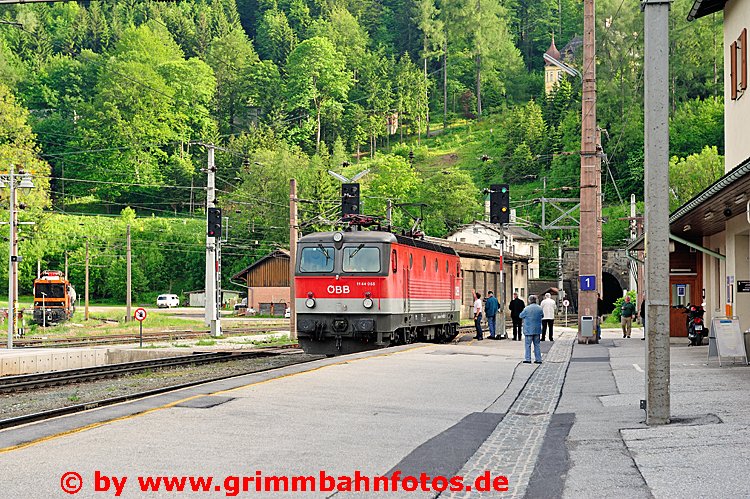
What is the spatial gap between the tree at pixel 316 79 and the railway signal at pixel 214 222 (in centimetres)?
10270

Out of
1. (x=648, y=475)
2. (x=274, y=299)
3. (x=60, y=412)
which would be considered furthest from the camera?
(x=274, y=299)

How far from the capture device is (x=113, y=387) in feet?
65.6

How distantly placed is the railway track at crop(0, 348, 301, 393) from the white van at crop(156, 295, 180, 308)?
209 feet

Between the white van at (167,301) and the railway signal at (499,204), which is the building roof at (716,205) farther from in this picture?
the white van at (167,301)

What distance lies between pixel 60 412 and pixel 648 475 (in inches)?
310

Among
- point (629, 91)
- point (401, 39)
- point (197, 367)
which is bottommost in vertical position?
point (197, 367)

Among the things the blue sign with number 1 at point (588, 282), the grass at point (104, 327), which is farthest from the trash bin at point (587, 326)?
the grass at point (104, 327)

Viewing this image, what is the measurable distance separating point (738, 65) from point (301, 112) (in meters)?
120

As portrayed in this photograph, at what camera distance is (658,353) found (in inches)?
463

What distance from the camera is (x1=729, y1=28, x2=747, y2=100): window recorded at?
2212 cm

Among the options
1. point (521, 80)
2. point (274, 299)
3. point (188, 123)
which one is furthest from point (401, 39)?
point (274, 299)

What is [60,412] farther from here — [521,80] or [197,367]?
[521,80]

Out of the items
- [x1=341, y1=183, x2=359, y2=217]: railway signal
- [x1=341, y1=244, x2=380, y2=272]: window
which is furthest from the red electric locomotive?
[x1=341, y1=183, x2=359, y2=217]: railway signal

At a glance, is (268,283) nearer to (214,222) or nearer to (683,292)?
(214,222)
